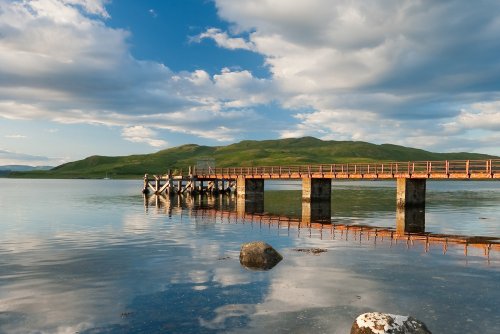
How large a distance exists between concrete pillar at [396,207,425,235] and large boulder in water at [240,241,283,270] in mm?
14838

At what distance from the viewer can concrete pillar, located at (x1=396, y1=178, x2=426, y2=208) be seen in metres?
50.5

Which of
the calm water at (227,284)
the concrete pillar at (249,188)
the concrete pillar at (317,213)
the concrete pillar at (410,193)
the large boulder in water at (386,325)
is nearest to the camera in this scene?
the large boulder in water at (386,325)

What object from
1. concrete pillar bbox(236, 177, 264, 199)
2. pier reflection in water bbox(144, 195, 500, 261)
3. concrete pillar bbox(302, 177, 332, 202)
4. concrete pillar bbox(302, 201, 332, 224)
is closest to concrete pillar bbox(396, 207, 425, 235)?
pier reflection in water bbox(144, 195, 500, 261)

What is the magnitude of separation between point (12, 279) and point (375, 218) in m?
33.1

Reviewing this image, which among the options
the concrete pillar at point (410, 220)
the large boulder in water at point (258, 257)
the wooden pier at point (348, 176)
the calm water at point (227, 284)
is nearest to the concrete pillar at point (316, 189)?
the wooden pier at point (348, 176)

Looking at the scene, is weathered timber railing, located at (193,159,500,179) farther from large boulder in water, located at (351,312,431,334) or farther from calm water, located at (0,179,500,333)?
large boulder in water, located at (351,312,431,334)

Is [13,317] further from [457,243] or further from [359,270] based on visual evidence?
[457,243]

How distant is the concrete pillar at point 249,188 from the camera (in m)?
71.3

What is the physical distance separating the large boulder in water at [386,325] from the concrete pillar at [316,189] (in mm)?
49011

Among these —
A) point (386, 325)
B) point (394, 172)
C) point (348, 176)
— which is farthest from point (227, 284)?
point (348, 176)

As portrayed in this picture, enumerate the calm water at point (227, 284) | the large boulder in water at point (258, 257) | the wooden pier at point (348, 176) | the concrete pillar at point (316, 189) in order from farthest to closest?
the concrete pillar at point (316, 189) → the wooden pier at point (348, 176) → the large boulder in water at point (258, 257) → the calm water at point (227, 284)

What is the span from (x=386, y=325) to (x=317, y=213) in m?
36.2

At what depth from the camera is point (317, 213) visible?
46906 mm

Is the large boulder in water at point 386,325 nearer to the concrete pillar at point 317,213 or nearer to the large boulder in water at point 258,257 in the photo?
the large boulder in water at point 258,257
